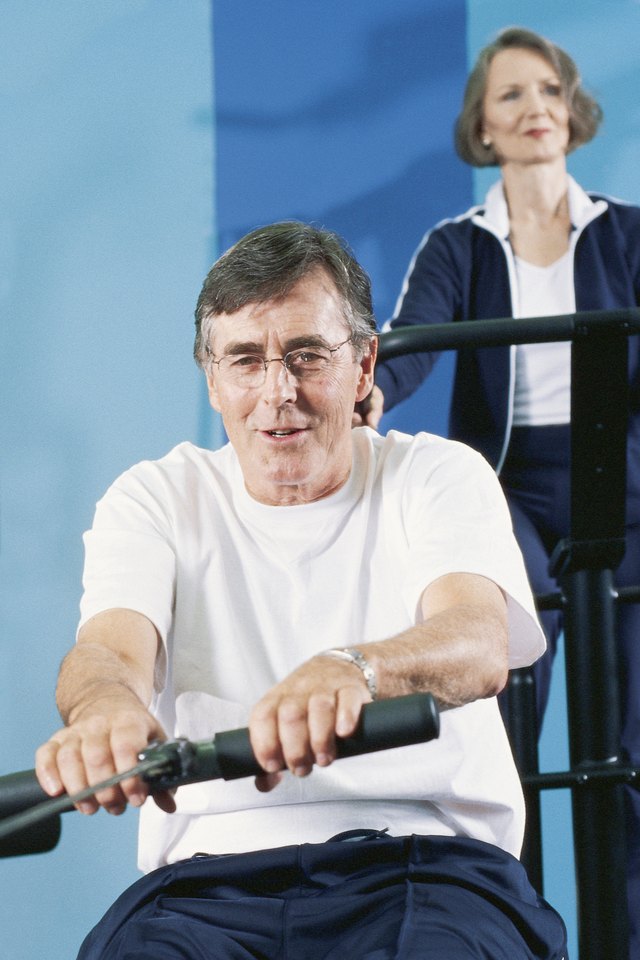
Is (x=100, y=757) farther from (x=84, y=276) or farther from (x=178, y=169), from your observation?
(x=178, y=169)

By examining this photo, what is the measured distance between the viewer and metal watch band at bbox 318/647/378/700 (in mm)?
1252

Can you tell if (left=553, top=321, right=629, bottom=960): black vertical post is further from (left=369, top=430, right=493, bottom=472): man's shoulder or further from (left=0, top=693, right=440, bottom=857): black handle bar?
A: (left=0, top=693, right=440, bottom=857): black handle bar

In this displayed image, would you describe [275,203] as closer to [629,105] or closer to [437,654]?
[629,105]

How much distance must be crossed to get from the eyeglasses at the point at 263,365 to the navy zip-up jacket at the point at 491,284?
848mm

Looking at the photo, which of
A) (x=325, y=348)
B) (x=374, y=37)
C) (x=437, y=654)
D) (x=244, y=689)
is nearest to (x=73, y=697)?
(x=244, y=689)

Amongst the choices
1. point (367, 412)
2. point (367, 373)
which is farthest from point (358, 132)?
point (367, 373)

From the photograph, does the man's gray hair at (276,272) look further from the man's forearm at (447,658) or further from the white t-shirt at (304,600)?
the man's forearm at (447,658)

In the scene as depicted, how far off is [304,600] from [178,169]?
6.19ft

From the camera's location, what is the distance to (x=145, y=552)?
164 cm

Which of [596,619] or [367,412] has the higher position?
[367,412]

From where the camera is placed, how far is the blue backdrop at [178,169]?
318 cm

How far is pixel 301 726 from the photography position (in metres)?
1.11

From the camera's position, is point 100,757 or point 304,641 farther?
point 304,641

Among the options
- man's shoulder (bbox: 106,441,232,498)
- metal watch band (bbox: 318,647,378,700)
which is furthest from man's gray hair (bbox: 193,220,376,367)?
metal watch band (bbox: 318,647,378,700)
